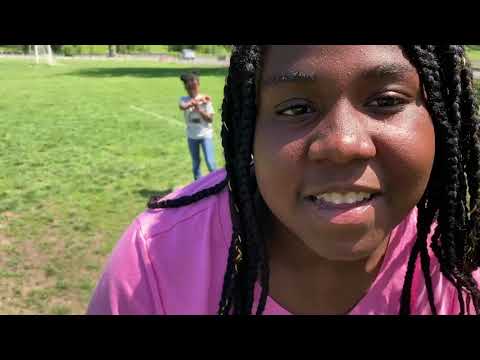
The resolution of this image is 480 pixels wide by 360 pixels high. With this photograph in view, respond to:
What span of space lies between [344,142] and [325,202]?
0.15 meters

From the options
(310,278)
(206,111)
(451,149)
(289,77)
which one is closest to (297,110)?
(289,77)

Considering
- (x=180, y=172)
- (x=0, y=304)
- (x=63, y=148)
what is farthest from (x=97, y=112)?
(x=0, y=304)

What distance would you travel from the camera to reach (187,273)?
1374 millimetres

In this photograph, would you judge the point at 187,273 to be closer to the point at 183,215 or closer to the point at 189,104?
the point at 183,215

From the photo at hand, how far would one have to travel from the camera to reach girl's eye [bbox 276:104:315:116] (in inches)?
41.7

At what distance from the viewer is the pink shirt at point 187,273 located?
4.45ft

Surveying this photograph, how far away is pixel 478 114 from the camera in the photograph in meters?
1.30

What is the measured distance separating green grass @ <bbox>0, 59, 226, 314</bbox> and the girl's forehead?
343 cm

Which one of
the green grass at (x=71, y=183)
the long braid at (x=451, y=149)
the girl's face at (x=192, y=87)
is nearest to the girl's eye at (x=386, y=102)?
the long braid at (x=451, y=149)

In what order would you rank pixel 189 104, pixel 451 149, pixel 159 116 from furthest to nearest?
pixel 159 116 → pixel 189 104 → pixel 451 149

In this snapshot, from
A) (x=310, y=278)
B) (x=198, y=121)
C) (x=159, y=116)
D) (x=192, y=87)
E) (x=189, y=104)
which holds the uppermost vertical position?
(x=159, y=116)

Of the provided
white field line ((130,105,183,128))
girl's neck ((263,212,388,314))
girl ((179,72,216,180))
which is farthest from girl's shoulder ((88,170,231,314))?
white field line ((130,105,183,128))

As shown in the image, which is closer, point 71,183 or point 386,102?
point 386,102
